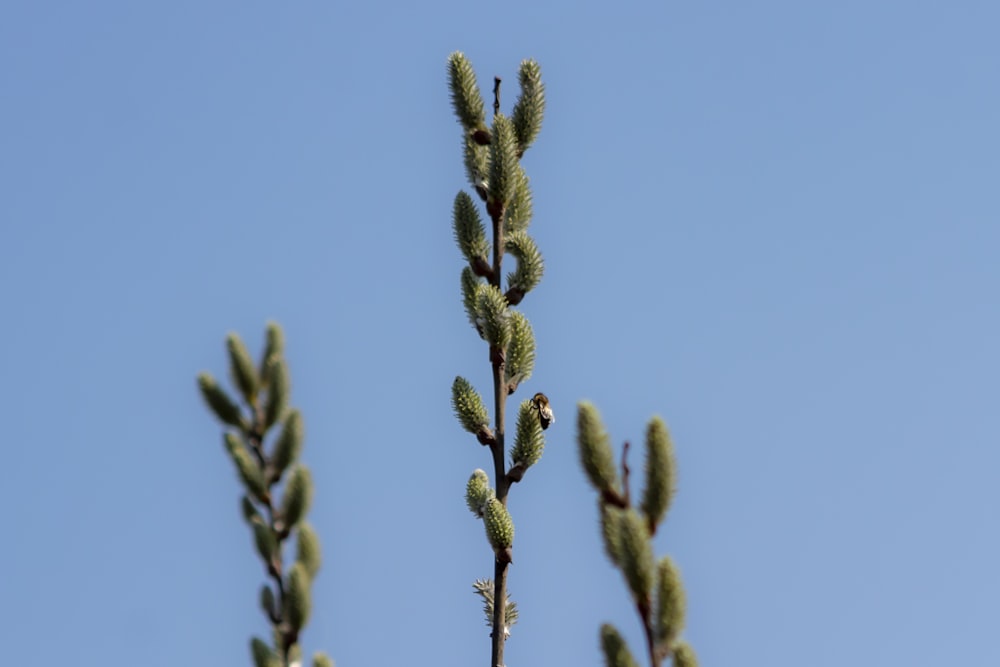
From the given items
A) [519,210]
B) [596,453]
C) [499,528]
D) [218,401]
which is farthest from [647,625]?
[519,210]

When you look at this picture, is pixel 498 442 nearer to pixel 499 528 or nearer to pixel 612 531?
pixel 499 528

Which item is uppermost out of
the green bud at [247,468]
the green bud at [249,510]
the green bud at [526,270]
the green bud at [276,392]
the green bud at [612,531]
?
the green bud at [526,270]

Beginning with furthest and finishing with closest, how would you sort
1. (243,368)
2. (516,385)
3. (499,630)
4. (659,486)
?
1. (516,385)
2. (499,630)
3. (243,368)
4. (659,486)

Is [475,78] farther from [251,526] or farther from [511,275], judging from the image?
[251,526]

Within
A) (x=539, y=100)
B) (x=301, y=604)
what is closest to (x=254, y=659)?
(x=301, y=604)

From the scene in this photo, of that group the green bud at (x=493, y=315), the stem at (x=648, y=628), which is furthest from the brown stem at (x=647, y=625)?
the green bud at (x=493, y=315)

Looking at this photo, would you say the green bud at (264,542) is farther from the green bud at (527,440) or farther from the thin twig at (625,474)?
the green bud at (527,440)
